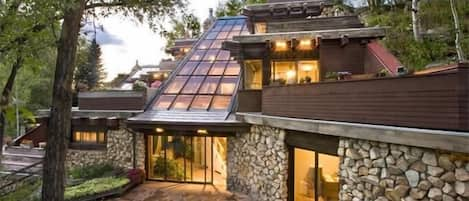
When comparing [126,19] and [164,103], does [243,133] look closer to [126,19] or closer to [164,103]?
[164,103]

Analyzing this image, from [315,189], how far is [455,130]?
418 cm

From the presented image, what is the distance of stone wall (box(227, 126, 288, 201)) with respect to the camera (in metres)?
8.70

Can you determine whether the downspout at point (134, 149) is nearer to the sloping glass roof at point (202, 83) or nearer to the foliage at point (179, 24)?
the sloping glass roof at point (202, 83)

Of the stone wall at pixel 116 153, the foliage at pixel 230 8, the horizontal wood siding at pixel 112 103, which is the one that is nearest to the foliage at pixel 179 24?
the horizontal wood siding at pixel 112 103

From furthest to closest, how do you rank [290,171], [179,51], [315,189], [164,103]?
[179,51] < [164,103] < [290,171] < [315,189]

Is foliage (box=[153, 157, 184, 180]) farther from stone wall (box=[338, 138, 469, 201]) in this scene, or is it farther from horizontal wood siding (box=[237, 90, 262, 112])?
stone wall (box=[338, 138, 469, 201])

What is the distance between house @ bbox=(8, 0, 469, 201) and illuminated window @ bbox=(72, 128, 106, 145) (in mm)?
48

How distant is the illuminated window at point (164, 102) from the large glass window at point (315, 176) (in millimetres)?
6907

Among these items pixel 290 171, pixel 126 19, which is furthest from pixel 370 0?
Answer: pixel 126 19

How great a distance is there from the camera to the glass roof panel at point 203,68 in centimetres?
1528

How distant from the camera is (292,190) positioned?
8695mm

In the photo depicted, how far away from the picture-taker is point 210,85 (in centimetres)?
1447

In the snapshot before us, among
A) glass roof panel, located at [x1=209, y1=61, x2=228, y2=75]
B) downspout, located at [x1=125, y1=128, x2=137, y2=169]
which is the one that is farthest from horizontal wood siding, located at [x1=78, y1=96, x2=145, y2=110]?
glass roof panel, located at [x1=209, y1=61, x2=228, y2=75]

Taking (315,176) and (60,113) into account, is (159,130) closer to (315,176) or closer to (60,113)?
(60,113)
